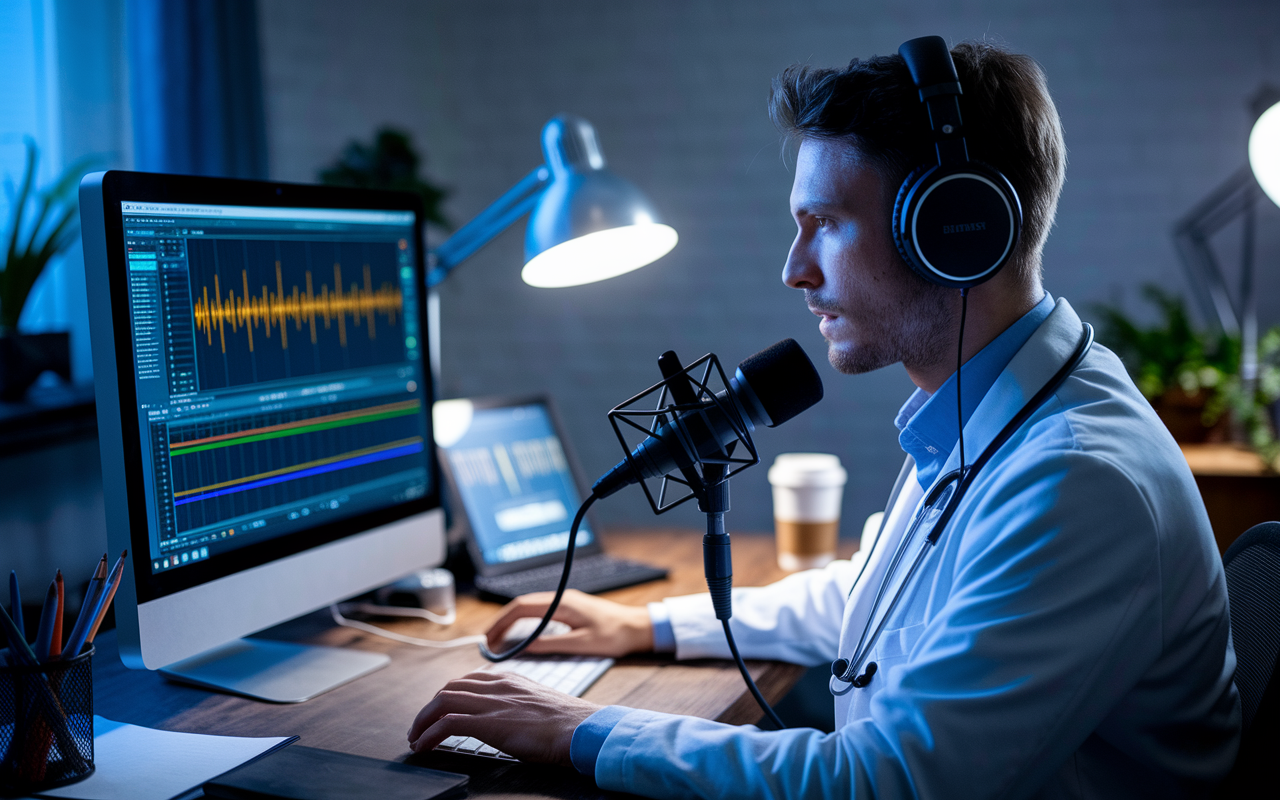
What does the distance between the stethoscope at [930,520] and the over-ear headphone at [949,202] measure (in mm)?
127

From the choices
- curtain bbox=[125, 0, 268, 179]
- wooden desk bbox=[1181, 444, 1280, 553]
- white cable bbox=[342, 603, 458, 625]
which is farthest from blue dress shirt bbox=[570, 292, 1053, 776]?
curtain bbox=[125, 0, 268, 179]

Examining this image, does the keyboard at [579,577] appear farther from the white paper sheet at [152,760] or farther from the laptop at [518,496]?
the white paper sheet at [152,760]

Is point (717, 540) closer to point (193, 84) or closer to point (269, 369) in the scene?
point (269, 369)

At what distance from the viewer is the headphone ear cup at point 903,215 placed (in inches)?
34.3

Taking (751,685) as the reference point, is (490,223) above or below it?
above

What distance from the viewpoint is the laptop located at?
4.79 ft

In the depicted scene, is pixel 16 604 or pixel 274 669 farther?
pixel 274 669

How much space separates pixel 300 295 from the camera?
1.14 metres

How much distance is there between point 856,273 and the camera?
97 cm

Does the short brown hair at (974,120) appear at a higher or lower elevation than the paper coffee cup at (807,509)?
higher

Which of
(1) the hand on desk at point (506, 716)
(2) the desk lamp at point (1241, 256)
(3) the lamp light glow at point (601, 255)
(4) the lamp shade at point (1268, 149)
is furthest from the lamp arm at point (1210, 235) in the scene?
(1) the hand on desk at point (506, 716)

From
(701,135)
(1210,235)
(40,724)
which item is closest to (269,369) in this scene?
(40,724)

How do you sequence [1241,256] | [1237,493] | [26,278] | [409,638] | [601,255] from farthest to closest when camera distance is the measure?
[1241,256]
[1237,493]
[26,278]
[601,255]
[409,638]

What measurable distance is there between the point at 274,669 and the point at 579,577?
1.55ft
